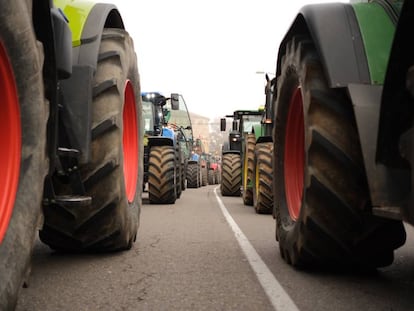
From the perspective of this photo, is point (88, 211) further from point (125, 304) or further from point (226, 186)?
point (226, 186)

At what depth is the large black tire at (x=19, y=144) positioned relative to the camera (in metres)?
2.01

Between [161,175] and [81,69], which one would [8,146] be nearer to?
[81,69]

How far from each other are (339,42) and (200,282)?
6.12ft

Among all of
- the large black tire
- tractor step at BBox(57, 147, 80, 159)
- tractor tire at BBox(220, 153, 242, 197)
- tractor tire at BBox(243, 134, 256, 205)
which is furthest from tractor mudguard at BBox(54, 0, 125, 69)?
tractor tire at BBox(220, 153, 242, 197)

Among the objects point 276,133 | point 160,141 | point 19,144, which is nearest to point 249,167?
point 160,141

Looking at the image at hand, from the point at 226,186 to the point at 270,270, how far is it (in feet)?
34.0

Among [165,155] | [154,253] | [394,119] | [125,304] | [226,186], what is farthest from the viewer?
[226,186]

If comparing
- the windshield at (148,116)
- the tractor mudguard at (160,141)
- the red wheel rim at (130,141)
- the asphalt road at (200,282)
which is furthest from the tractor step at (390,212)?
the windshield at (148,116)

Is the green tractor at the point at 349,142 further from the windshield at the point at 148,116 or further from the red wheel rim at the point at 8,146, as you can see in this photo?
the windshield at the point at 148,116

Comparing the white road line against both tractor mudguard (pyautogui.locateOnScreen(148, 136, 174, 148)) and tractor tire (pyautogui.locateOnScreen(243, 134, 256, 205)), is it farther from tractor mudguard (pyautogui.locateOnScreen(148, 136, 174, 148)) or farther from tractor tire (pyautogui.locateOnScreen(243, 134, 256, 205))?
tractor mudguard (pyautogui.locateOnScreen(148, 136, 174, 148))

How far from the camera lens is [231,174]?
45.6 feet

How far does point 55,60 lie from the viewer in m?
2.53

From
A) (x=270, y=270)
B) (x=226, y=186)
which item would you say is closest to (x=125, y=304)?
(x=270, y=270)

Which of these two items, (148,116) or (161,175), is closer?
(161,175)
